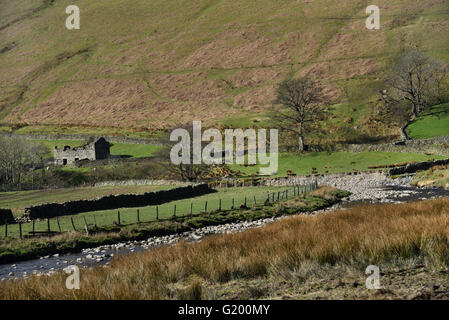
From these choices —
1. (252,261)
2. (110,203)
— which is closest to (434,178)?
(110,203)

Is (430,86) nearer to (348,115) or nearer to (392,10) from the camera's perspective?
(348,115)

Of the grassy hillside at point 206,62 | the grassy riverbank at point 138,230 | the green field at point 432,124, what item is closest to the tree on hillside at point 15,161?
the grassy hillside at point 206,62

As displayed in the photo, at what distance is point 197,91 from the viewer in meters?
133

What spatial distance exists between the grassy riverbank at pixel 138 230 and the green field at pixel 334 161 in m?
21.8

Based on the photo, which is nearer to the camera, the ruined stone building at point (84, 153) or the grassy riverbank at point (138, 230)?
the grassy riverbank at point (138, 230)

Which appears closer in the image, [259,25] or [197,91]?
[197,91]

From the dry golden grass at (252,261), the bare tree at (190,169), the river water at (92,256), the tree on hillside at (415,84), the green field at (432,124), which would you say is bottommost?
the river water at (92,256)

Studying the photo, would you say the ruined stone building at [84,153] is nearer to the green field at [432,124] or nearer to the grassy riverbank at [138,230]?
the grassy riverbank at [138,230]

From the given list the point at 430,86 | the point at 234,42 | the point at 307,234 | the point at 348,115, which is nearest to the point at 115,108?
the point at 234,42

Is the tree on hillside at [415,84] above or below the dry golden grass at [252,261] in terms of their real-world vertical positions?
above

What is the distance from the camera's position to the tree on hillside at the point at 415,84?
8250cm

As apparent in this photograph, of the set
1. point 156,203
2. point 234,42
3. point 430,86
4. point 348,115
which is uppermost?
point 234,42

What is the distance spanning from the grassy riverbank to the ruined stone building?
166ft

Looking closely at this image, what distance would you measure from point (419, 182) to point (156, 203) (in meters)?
27.3
